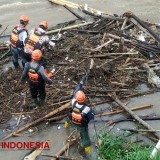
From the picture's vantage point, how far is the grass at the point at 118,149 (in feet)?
30.6

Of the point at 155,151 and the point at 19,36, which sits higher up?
the point at 19,36

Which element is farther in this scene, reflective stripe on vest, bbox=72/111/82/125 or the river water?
the river water

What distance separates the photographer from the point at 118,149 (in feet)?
31.6

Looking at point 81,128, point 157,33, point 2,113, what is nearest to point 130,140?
point 81,128

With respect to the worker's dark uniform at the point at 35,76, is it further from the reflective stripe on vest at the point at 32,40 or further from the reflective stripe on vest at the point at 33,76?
the reflective stripe on vest at the point at 32,40

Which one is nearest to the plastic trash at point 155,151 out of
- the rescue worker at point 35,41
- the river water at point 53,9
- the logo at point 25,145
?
the logo at point 25,145

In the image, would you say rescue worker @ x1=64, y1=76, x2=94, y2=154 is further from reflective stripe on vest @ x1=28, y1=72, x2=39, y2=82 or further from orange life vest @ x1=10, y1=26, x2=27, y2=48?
orange life vest @ x1=10, y1=26, x2=27, y2=48

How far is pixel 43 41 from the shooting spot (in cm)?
1231

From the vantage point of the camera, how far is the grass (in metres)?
9.34

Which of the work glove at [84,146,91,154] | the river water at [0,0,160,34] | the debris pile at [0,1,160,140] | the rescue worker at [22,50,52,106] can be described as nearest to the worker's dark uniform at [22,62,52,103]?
the rescue worker at [22,50,52,106]

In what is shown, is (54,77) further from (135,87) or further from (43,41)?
(135,87)

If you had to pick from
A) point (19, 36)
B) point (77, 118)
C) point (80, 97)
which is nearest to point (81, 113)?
point (77, 118)

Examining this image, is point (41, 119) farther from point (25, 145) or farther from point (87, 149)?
point (87, 149)

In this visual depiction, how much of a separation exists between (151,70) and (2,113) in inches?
217
